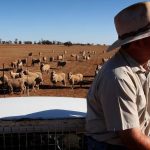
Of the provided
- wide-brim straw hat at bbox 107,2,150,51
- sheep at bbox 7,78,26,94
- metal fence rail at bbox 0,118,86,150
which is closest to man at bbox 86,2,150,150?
wide-brim straw hat at bbox 107,2,150,51

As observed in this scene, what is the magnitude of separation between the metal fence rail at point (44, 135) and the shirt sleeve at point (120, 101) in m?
1.31

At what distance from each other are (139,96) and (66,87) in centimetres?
2200

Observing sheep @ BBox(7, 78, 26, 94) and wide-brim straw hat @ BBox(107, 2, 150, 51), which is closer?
wide-brim straw hat @ BBox(107, 2, 150, 51)

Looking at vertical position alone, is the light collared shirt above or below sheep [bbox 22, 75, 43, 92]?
above

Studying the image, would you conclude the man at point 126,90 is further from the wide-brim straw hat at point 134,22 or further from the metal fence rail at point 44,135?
the metal fence rail at point 44,135

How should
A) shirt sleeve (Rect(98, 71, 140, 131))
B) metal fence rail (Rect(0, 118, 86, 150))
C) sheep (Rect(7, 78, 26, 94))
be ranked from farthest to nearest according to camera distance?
1. sheep (Rect(7, 78, 26, 94))
2. metal fence rail (Rect(0, 118, 86, 150))
3. shirt sleeve (Rect(98, 71, 140, 131))

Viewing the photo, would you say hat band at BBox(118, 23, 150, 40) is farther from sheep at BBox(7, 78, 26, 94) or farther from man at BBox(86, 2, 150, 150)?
sheep at BBox(7, 78, 26, 94)

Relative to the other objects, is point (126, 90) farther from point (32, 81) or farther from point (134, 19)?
point (32, 81)

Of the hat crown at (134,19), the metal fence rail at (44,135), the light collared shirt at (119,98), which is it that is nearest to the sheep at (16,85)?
the metal fence rail at (44,135)

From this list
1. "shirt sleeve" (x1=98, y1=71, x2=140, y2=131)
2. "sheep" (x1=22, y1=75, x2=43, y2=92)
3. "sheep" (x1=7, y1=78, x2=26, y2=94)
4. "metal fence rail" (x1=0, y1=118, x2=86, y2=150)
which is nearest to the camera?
"shirt sleeve" (x1=98, y1=71, x2=140, y2=131)

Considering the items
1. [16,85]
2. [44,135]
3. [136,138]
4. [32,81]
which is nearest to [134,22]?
[136,138]

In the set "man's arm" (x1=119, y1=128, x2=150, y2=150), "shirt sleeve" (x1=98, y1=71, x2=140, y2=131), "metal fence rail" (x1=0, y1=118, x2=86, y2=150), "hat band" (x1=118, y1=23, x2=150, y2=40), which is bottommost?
"metal fence rail" (x1=0, y1=118, x2=86, y2=150)

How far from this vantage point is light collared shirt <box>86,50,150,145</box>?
2211 mm

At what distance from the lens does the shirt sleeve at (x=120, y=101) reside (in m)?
2.21
